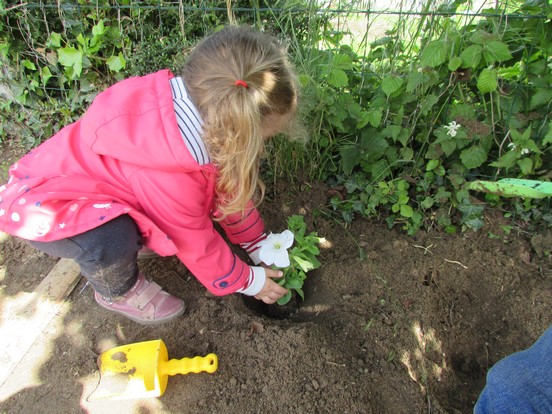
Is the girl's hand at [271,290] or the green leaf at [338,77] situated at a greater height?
the green leaf at [338,77]

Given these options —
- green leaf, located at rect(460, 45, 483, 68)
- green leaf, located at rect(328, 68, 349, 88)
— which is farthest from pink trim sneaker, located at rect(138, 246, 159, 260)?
green leaf, located at rect(460, 45, 483, 68)

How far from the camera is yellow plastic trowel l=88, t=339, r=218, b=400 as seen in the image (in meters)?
1.47

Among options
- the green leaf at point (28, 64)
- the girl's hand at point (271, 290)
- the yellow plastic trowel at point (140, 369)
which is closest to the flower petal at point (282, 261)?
the girl's hand at point (271, 290)

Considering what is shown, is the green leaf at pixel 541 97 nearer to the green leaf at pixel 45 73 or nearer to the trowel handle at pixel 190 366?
the trowel handle at pixel 190 366

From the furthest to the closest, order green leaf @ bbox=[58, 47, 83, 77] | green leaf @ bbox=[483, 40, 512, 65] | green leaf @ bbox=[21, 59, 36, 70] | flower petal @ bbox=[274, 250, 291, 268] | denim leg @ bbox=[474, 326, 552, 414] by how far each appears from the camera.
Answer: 1. green leaf @ bbox=[21, 59, 36, 70]
2. green leaf @ bbox=[58, 47, 83, 77]
3. flower petal @ bbox=[274, 250, 291, 268]
4. green leaf @ bbox=[483, 40, 512, 65]
5. denim leg @ bbox=[474, 326, 552, 414]

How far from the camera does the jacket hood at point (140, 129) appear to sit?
1.25 meters

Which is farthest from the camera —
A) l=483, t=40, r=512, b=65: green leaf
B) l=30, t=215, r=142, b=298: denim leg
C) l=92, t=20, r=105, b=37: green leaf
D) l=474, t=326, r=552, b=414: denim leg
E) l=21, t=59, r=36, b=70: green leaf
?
l=21, t=59, r=36, b=70: green leaf

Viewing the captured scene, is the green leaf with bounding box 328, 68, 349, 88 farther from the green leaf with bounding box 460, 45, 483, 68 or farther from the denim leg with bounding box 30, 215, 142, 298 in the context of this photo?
the denim leg with bounding box 30, 215, 142, 298

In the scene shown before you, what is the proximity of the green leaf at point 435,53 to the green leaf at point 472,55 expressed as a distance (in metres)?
0.08

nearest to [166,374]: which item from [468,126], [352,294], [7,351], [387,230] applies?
[7,351]

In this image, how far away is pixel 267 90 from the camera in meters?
1.22

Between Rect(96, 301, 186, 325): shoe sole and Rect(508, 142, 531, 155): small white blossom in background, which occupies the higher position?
Rect(508, 142, 531, 155): small white blossom in background

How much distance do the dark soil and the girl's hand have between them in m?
0.10

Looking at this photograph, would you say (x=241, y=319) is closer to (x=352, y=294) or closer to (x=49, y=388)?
(x=352, y=294)
